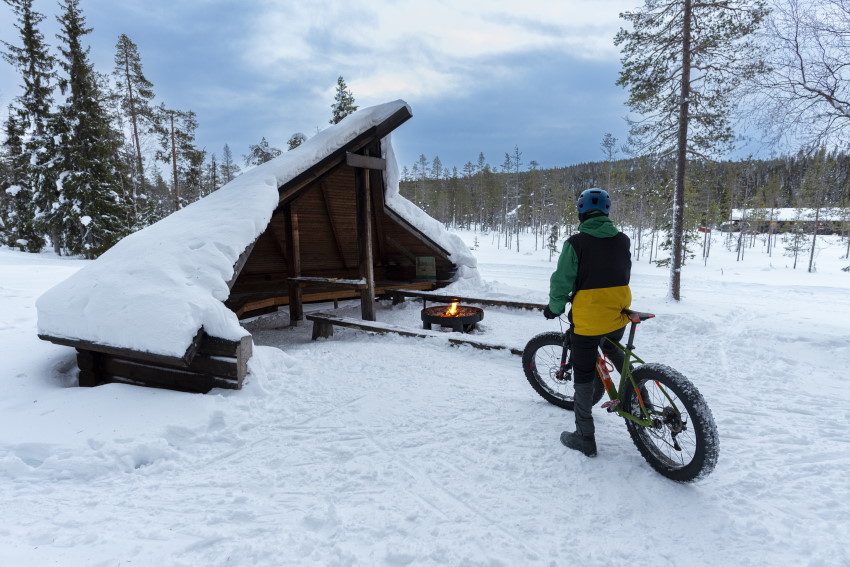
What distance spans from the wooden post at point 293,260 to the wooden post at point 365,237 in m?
2.21

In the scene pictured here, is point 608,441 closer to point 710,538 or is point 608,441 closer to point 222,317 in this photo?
point 710,538

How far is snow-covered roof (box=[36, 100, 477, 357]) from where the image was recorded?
423cm

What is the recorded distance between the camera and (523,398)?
14.6ft

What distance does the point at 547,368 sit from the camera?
4590 mm

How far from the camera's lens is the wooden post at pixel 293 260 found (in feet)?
31.3

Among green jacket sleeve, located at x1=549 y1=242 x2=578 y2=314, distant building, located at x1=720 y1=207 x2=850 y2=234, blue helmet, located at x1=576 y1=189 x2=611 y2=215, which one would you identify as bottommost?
green jacket sleeve, located at x1=549 y1=242 x2=578 y2=314

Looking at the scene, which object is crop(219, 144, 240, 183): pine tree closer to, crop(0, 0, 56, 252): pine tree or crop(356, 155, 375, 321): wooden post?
crop(0, 0, 56, 252): pine tree

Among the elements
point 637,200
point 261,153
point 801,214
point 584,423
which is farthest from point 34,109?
point 801,214

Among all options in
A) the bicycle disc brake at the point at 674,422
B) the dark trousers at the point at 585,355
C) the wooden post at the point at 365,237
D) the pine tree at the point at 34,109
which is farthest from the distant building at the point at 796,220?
the pine tree at the point at 34,109

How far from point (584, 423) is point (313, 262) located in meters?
10.4

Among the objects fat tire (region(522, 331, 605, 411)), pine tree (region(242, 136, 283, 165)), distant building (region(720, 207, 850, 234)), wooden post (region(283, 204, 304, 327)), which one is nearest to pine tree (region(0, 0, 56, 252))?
pine tree (region(242, 136, 283, 165))

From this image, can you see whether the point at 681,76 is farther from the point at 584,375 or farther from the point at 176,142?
the point at 176,142

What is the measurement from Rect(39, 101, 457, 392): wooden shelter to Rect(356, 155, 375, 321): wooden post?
0.02 metres

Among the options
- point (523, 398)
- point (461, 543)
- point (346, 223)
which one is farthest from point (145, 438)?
point (346, 223)
